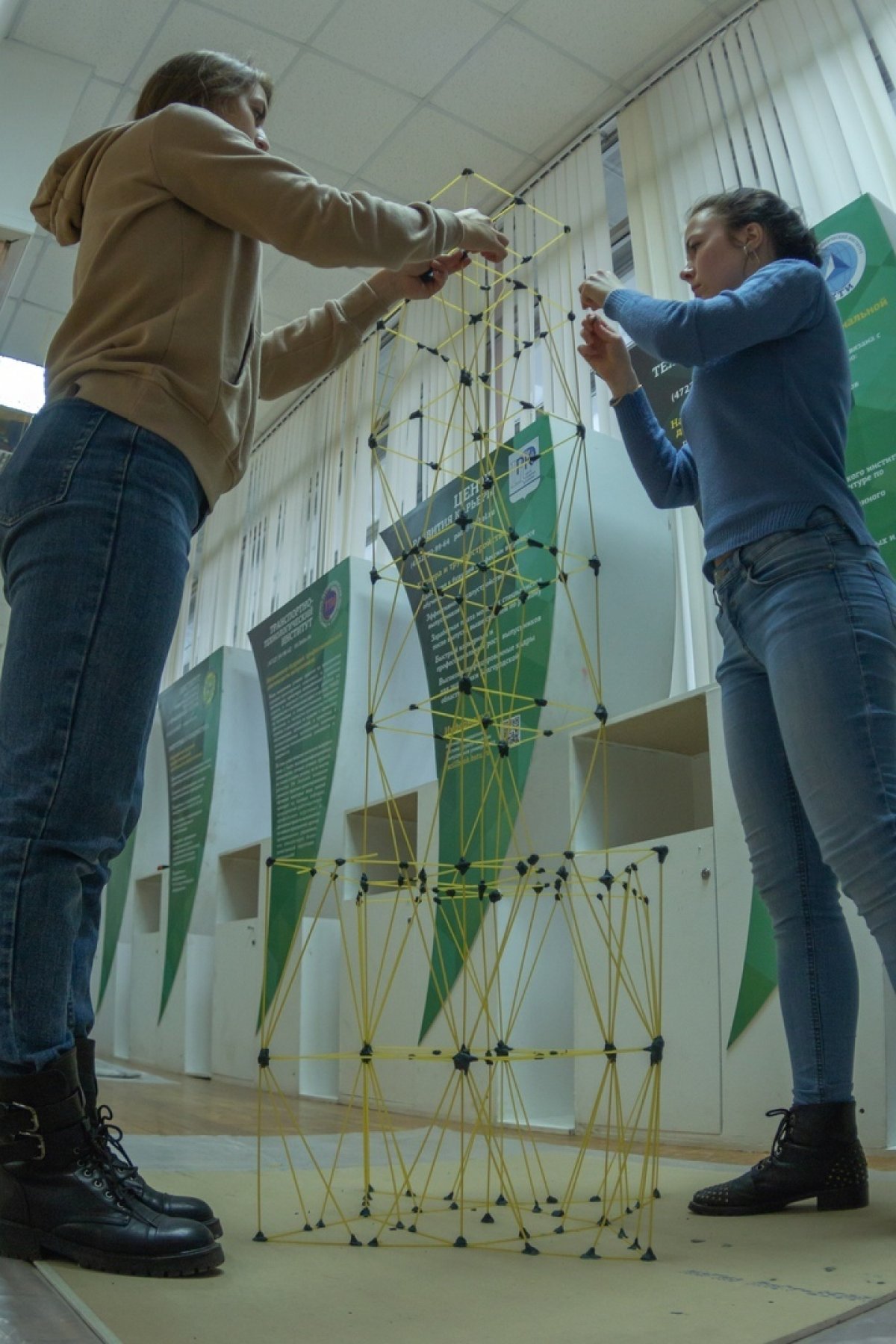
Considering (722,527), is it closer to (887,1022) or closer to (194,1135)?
(887,1022)

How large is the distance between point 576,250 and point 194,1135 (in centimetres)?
276

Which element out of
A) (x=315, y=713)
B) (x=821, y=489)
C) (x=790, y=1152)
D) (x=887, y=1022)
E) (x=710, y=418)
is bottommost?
Result: (x=790, y=1152)

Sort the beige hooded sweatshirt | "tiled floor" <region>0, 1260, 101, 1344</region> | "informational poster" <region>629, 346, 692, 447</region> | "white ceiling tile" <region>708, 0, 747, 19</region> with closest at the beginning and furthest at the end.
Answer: "tiled floor" <region>0, 1260, 101, 1344</region>, the beige hooded sweatshirt, "informational poster" <region>629, 346, 692, 447</region>, "white ceiling tile" <region>708, 0, 747, 19</region>

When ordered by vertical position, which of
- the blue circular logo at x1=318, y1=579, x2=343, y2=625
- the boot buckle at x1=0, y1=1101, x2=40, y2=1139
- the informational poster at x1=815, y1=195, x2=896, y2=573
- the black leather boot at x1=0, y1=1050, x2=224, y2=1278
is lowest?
the black leather boot at x1=0, y1=1050, x2=224, y2=1278

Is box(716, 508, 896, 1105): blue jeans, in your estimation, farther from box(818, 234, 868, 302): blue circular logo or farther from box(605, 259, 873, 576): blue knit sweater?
box(818, 234, 868, 302): blue circular logo

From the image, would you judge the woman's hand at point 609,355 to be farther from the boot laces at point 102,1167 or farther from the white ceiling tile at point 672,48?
the white ceiling tile at point 672,48

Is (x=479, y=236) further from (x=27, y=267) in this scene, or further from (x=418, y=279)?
(x=27, y=267)

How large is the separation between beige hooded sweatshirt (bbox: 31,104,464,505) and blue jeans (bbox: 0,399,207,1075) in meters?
0.05

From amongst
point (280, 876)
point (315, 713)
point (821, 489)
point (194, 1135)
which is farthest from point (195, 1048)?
point (821, 489)

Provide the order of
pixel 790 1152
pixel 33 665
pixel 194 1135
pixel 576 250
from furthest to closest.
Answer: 1. pixel 576 250
2. pixel 194 1135
3. pixel 790 1152
4. pixel 33 665

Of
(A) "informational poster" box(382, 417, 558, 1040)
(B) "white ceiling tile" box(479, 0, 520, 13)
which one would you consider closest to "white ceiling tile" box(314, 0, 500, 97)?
(B) "white ceiling tile" box(479, 0, 520, 13)

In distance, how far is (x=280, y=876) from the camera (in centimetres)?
354

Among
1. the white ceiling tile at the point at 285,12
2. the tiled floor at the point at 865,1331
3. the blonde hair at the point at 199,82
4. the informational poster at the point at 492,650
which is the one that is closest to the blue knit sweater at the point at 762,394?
the blonde hair at the point at 199,82

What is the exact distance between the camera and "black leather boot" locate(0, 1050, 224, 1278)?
805 millimetres
